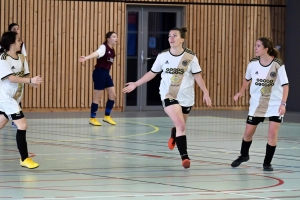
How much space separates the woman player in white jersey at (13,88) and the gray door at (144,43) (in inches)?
465

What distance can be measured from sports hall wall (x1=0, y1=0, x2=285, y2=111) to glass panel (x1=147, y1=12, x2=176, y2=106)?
1.41 ft

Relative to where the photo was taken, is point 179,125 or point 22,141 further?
point 179,125

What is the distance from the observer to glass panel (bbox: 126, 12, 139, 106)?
20.6 meters

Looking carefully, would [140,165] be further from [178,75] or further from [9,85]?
[9,85]

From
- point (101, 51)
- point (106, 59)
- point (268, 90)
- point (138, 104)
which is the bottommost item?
point (138, 104)

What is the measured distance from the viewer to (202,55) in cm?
2106

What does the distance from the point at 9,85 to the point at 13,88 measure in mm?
63

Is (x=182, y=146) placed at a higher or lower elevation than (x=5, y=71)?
lower

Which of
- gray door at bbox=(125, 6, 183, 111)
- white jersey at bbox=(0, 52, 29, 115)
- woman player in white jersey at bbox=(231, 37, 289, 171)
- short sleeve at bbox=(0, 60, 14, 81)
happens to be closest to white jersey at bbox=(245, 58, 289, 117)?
woman player in white jersey at bbox=(231, 37, 289, 171)

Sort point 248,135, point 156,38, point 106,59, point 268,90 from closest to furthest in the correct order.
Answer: point 268,90, point 248,135, point 106,59, point 156,38

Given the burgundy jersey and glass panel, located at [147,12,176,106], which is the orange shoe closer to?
the burgundy jersey

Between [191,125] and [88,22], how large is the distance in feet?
17.6

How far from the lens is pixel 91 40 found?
19859 millimetres

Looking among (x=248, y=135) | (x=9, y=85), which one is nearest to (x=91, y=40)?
(x=9, y=85)
